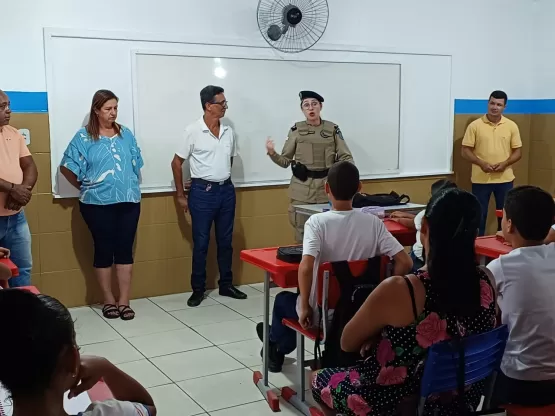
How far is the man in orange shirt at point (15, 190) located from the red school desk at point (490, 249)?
269 cm

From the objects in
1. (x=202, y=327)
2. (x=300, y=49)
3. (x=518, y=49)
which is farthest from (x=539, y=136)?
(x=202, y=327)

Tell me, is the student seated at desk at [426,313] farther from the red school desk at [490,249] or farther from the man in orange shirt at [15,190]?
the man in orange shirt at [15,190]

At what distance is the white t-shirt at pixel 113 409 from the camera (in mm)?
1325

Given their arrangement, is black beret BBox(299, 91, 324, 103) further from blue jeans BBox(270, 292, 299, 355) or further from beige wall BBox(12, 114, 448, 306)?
blue jeans BBox(270, 292, 299, 355)

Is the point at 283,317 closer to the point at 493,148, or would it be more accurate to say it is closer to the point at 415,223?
the point at 415,223

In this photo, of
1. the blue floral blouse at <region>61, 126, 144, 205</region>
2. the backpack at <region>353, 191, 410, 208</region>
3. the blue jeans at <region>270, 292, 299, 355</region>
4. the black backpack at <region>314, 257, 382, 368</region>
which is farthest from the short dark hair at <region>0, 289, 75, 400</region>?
the blue floral blouse at <region>61, 126, 144, 205</region>

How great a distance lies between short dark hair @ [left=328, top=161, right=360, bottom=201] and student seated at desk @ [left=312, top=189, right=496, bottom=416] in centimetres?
98

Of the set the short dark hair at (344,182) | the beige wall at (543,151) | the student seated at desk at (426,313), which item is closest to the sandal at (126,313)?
the short dark hair at (344,182)

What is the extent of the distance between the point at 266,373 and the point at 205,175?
1.99m

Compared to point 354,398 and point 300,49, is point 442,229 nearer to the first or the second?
point 354,398

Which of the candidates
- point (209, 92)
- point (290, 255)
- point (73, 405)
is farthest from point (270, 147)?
point (73, 405)

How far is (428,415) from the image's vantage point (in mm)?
1965

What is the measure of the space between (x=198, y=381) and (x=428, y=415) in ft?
5.80

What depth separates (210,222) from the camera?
5.00 meters
